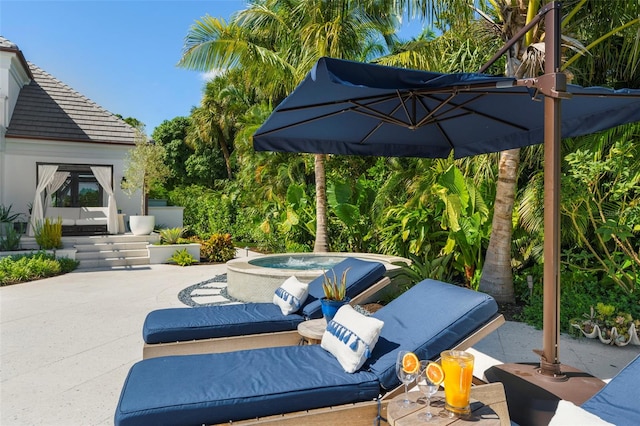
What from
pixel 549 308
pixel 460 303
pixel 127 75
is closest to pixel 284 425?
pixel 460 303

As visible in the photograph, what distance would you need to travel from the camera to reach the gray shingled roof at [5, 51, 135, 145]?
47.3 ft

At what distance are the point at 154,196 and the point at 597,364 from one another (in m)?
20.4

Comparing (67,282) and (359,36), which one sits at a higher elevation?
(359,36)

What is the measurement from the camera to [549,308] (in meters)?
2.95

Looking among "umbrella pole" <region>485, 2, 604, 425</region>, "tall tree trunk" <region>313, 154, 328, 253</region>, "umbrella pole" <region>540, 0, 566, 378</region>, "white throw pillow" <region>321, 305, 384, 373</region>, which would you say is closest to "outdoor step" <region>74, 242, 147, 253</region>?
"tall tree trunk" <region>313, 154, 328, 253</region>

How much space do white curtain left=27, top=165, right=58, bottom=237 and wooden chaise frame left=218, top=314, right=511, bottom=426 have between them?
12.9 meters

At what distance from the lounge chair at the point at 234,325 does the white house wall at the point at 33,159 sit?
12370 millimetres

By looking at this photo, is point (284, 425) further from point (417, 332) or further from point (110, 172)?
point (110, 172)

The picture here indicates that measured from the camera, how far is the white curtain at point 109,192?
1377 centimetres

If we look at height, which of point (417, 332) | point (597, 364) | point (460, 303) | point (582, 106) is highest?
point (582, 106)

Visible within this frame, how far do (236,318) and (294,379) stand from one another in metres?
1.78

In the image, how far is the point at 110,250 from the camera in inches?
493

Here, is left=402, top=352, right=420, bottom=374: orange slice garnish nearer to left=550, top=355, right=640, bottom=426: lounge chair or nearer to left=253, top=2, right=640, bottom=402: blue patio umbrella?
left=550, top=355, right=640, bottom=426: lounge chair

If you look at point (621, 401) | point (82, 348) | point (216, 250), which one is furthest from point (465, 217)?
point (216, 250)
